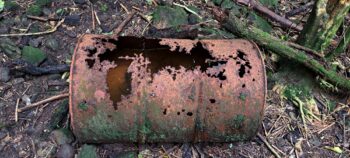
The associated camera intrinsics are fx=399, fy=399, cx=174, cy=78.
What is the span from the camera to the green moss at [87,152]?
8.31 ft

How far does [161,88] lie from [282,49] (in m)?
1.05

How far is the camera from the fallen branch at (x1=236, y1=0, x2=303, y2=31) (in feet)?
11.1

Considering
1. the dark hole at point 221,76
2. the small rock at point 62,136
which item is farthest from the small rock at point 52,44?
the dark hole at point 221,76

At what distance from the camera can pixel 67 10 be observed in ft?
11.0

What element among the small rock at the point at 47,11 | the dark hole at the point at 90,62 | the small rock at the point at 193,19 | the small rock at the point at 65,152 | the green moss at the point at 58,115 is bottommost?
the small rock at the point at 65,152

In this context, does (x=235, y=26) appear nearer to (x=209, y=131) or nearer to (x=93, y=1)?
(x=209, y=131)

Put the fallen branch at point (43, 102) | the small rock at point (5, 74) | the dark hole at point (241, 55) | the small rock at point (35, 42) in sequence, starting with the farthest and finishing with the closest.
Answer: the small rock at point (35, 42), the small rock at point (5, 74), the fallen branch at point (43, 102), the dark hole at point (241, 55)

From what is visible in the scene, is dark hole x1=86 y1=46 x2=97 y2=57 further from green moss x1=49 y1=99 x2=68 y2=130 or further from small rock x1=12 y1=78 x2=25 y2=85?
small rock x1=12 y1=78 x2=25 y2=85

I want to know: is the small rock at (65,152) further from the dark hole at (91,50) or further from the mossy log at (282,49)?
the mossy log at (282,49)

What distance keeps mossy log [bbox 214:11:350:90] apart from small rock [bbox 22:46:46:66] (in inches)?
55.9

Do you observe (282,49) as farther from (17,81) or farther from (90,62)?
(17,81)

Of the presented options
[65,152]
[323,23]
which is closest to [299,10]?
[323,23]

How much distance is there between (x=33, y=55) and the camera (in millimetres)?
3018

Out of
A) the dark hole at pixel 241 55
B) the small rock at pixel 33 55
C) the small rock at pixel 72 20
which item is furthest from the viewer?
the small rock at pixel 72 20
